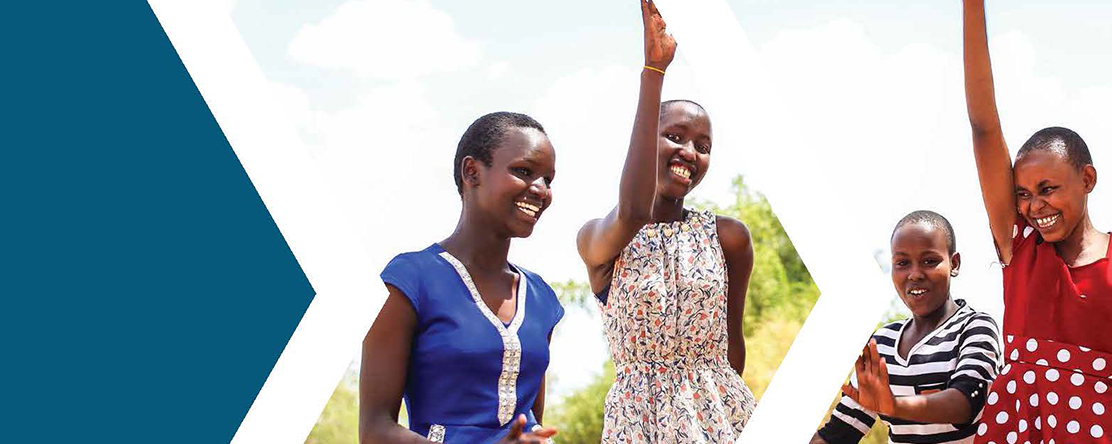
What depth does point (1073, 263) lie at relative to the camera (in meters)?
3.74

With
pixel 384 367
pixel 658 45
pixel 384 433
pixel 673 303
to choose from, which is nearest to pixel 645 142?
pixel 658 45

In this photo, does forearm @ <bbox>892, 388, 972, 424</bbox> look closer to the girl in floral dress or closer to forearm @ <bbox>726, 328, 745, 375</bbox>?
the girl in floral dress

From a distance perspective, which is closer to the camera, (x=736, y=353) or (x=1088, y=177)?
(x=1088, y=177)

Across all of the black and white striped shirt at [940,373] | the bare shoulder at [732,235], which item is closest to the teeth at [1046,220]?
the black and white striped shirt at [940,373]

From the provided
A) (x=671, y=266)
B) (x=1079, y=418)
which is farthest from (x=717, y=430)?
(x=1079, y=418)

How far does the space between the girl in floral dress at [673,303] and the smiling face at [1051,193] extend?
101cm

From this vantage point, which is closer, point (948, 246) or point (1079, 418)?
point (1079, 418)

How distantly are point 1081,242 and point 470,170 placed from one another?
1.97 meters

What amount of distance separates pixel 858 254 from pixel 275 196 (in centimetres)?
Answer: 187

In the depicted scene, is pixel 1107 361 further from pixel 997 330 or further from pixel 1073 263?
pixel 997 330

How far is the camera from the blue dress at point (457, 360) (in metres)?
3.31

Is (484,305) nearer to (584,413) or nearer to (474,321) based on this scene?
(474,321)

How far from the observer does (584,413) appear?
41.7 feet

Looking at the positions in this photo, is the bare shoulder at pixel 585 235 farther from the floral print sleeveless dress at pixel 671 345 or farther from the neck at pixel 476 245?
the neck at pixel 476 245
